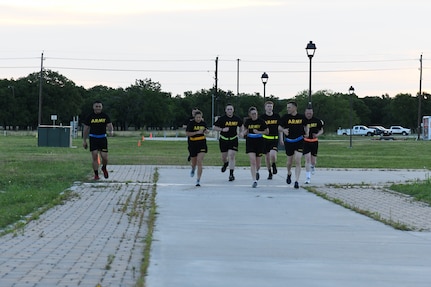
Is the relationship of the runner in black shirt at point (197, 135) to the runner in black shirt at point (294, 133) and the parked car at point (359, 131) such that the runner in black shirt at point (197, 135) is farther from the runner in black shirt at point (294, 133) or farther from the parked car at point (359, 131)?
the parked car at point (359, 131)

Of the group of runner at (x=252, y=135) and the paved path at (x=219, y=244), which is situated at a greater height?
the group of runner at (x=252, y=135)

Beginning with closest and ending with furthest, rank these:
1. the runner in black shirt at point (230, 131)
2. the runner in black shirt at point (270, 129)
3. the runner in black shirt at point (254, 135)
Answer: the runner in black shirt at point (254, 135) < the runner in black shirt at point (230, 131) < the runner in black shirt at point (270, 129)

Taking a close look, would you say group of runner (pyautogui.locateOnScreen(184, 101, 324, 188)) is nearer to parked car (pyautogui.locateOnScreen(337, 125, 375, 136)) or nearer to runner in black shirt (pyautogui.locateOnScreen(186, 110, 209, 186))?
runner in black shirt (pyautogui.locateOnScreen(186, 110, 209, 186))

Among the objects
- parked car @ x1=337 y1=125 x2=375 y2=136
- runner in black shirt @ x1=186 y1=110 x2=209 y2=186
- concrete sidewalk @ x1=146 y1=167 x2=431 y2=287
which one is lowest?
concrete sidewalk @ x1=146 y1=167 x2=431 y2=287

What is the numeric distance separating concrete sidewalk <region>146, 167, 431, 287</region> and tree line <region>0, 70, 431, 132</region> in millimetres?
94600

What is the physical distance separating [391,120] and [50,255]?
149 metres

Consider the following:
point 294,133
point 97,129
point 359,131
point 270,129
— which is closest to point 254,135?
point 294,133

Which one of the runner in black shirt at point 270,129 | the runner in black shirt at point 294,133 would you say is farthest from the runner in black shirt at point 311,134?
the runner in black shirt at point 294,133

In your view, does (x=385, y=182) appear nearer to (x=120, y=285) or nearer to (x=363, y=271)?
(x=363, y=271)

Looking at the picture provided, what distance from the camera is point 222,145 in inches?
754

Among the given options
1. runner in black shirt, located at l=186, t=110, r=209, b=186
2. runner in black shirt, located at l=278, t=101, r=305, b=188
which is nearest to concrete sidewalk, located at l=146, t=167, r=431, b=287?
runner in black shirt, located at l=278, t=101, r=305, b=188

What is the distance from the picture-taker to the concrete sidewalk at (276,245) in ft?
22.7

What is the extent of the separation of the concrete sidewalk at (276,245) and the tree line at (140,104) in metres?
94.6

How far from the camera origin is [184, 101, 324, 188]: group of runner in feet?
55.8
